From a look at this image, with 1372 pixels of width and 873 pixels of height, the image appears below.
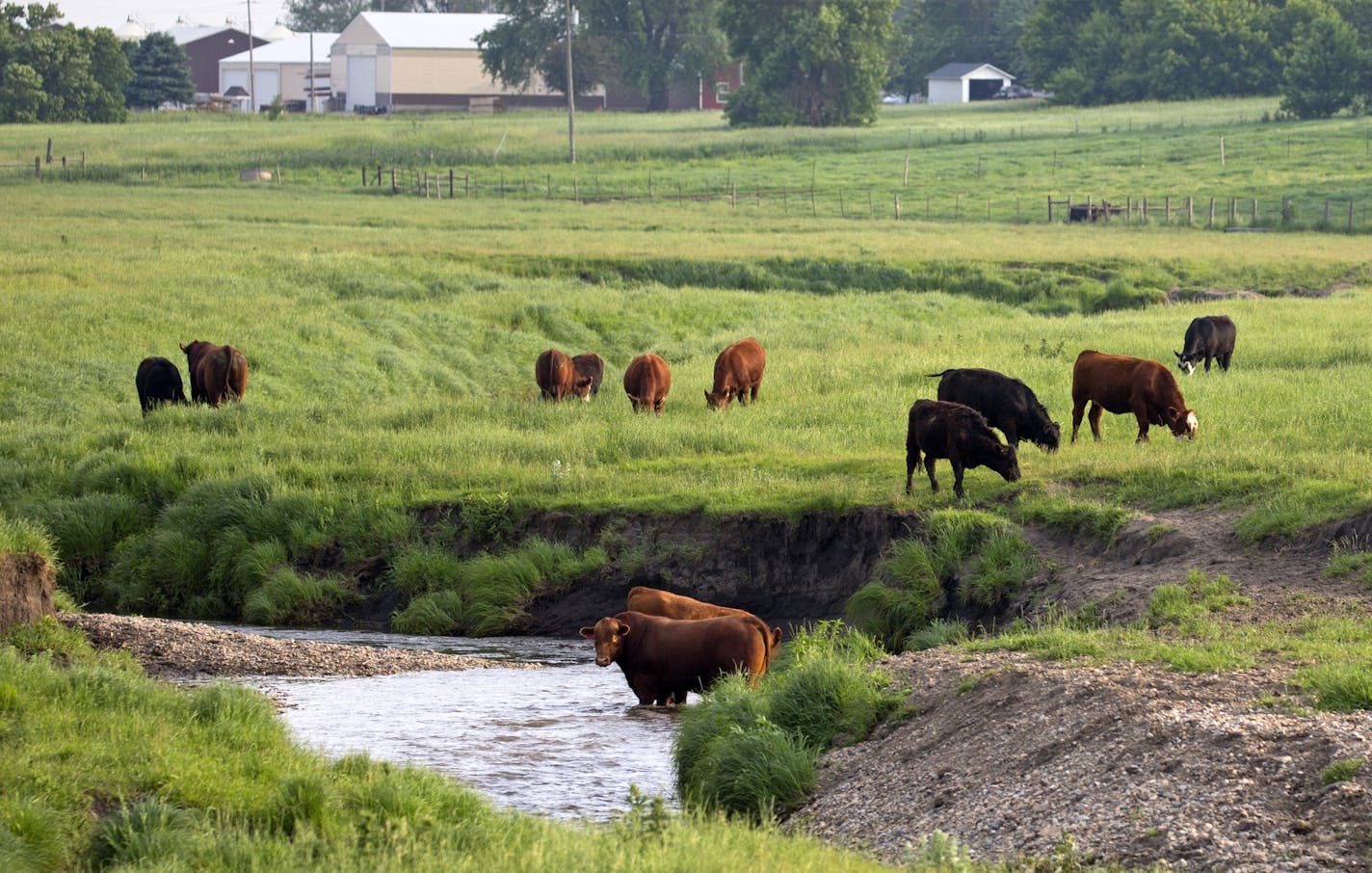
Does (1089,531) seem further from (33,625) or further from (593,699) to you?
(33,625)

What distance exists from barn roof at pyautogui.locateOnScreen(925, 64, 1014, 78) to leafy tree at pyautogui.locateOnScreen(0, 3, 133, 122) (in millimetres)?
62086

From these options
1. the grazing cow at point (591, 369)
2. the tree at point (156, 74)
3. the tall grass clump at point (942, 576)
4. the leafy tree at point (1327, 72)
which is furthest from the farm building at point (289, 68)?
the tall grass clump at point (942, 576)

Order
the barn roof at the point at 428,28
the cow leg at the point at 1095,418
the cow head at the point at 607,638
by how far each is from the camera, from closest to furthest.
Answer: the cow head at the point at 607,638, the cow leg at the point at 1095,418, the barn roof at the point at 428,28

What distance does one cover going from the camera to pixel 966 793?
9.45m

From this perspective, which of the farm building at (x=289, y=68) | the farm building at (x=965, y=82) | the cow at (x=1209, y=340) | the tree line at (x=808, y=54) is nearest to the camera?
the cow at (x=1209, y=340)

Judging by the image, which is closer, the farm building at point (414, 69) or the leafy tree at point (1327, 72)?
the leafy tree at point (1327, 72)

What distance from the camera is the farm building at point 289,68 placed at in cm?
12519

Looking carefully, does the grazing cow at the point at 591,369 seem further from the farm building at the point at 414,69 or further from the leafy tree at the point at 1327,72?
the farm building at the point at 414,69

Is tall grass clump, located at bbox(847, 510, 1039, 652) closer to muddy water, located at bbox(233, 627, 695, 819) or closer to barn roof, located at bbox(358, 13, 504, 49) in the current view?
muddy water, located at bbox(233, 627, 695, 819)

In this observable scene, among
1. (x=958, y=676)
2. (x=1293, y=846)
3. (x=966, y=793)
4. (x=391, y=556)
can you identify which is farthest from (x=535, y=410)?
(x=1293, y=846)

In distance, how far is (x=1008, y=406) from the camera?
17.6 m

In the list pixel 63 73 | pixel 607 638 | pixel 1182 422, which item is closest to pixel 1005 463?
pixel 1182 422

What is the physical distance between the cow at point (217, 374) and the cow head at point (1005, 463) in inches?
460

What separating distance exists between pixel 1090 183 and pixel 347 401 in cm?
4425
